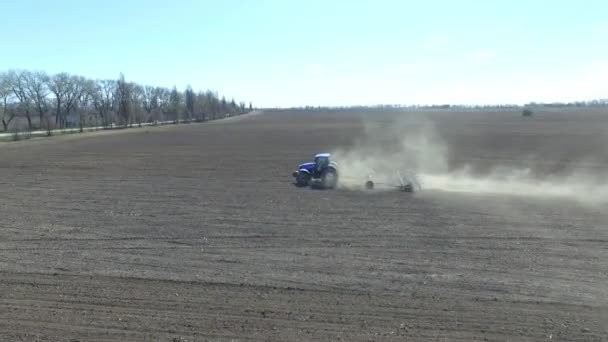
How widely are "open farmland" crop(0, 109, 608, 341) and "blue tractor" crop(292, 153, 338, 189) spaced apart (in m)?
1.44

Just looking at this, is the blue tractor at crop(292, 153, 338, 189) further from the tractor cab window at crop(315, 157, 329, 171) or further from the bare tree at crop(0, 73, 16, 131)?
the bare tree at crop(0, 73, 16, 131)

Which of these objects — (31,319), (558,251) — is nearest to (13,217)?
(31,319)

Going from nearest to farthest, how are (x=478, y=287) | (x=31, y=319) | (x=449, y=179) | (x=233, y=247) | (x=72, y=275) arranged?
(x=31, y=319)
(x=478, y=287)
(x=72, y=275)
(x=233, y=247)
(x=449, y=179)

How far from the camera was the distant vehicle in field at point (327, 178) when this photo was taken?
81.9ft

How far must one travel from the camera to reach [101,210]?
20.2 m

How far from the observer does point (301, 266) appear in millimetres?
12789

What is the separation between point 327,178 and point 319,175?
0.48 metres

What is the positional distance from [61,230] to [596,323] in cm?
1479

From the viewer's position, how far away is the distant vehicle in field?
983 inches

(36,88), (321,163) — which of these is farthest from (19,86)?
(321,163)

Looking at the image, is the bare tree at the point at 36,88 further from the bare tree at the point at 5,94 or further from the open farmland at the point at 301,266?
the open farmland at the point at 301,266

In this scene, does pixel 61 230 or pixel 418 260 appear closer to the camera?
pixel 418 260

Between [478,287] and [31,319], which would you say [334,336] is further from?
[31,319]

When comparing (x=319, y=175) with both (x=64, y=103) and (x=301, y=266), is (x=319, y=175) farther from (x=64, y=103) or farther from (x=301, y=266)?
(x=64, y=103)
